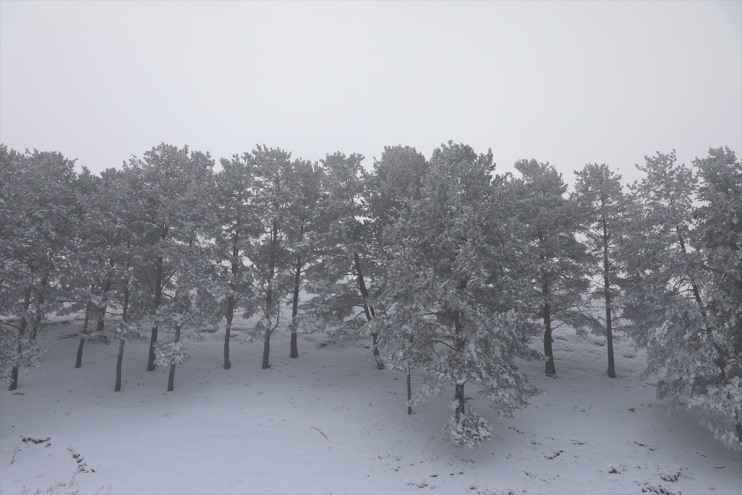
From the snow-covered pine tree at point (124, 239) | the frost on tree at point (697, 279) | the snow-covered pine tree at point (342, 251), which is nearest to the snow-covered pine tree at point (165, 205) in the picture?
the snow-covered pine tree at point (124, 239)

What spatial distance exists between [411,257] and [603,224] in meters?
15.3

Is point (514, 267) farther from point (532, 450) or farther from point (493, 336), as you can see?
point (532, 450)

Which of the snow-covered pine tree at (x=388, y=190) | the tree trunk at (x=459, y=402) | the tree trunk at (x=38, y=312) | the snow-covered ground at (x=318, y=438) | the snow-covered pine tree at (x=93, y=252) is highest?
the snow-covered pine tree at (x=388, y=190)

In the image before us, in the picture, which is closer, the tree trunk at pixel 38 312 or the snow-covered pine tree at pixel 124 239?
the tree trunk at pixel 38 312

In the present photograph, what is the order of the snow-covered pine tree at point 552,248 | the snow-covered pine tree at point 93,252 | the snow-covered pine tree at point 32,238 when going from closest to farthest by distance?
the snow-covered pine tree at point 32,238
the snow-covered pine tree at point 93,252
the snow-covered pine tree at point 552,248

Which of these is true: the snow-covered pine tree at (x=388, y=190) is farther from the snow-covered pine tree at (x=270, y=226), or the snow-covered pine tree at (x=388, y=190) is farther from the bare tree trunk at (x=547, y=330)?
the bare tree trunk at (x=547, y=330)

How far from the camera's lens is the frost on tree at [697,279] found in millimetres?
14055

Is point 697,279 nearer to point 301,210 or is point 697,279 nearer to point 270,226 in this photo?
point 301,210

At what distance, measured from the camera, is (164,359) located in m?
18.9

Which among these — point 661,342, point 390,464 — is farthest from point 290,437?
point 661,342

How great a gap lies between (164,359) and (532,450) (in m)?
17.2

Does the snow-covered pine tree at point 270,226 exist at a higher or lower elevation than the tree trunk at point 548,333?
higher

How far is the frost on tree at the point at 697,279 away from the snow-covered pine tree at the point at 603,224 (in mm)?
5679

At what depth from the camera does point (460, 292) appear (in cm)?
1490
